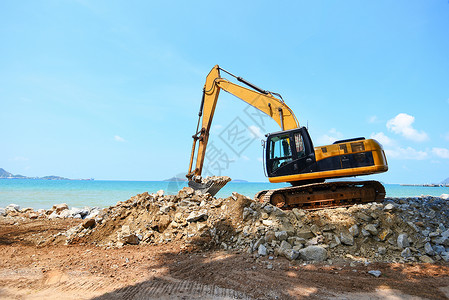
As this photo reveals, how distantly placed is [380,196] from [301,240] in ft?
13.6

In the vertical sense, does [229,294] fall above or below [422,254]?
below

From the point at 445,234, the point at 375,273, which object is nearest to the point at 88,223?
the point at 375,273

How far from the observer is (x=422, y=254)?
522 centimetres

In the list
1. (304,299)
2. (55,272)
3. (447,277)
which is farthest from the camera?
(55,272)

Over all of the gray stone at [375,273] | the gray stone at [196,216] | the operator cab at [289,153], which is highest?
the operator cab at [289,153]

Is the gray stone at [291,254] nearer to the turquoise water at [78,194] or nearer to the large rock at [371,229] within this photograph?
the large rock at [371,229]

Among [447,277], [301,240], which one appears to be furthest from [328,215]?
[447,277]

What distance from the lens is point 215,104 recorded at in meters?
10.9

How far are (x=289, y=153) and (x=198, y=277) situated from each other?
520 centimetres

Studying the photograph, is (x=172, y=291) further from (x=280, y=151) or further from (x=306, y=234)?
(x=280, y=151)

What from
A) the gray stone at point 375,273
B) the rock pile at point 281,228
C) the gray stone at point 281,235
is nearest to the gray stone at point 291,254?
the rock pile at point 281,228

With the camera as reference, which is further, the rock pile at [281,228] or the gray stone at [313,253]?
the rock pile at [281,228]

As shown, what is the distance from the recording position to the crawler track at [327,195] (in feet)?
26.4

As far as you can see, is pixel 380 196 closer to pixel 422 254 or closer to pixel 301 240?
pixel 422 254
